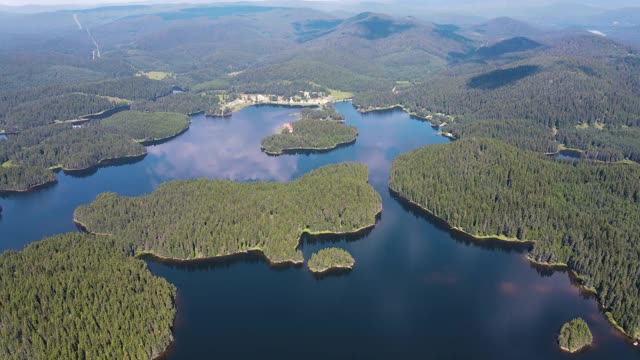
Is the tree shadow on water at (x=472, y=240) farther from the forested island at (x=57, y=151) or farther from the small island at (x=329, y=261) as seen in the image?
the forested island at (x=57, y=151)

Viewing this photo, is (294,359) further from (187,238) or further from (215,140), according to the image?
(215,140)

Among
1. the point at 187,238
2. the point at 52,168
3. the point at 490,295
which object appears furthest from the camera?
the point at 52,168

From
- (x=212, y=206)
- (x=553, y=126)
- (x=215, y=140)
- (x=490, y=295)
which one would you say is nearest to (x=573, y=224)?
(x=490, y=295)

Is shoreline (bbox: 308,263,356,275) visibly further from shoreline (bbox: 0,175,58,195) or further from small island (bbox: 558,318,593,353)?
shoreline (bbox: 0,175,58,195)

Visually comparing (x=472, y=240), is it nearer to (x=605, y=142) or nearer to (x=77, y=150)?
(x=605, y=142)

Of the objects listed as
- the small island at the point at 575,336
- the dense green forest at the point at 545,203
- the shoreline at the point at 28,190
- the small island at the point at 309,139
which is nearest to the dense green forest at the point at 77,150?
the shoreline at the point at 28,190

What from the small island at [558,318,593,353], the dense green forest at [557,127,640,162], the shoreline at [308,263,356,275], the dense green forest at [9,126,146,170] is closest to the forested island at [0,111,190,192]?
the dense green forest at [9,126,146,170]
